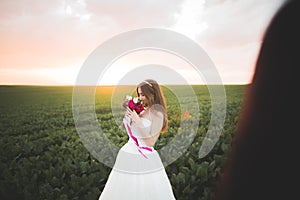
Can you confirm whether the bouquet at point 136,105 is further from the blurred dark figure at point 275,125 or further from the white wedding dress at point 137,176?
the blurred dark figure at point 275,125

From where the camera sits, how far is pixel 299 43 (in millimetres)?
381

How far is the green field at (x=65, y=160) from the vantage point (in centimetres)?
344

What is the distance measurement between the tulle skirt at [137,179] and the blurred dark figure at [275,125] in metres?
1.96

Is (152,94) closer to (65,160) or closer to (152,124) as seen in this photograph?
(152,124)

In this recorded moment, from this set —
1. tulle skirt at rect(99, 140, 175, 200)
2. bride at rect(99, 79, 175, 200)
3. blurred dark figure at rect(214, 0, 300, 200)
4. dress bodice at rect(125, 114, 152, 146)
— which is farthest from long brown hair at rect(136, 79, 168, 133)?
blurred dark figure at rect(214, 0, 300, 200)

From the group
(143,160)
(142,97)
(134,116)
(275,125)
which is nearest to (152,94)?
(142,97)

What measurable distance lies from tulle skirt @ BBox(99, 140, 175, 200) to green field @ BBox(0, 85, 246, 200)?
1051mm

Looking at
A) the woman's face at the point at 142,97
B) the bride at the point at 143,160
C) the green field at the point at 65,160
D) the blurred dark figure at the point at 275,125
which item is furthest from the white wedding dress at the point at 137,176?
the blurred dark figure at the point at 275,125

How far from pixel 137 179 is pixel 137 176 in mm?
23

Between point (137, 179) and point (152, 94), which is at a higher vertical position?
point (152, 94)

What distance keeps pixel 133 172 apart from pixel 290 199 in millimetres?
2000

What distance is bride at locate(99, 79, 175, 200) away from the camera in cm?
229

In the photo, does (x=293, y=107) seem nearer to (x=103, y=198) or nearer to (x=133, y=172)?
(x=133, y=172)

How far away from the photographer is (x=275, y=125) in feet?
1.27
